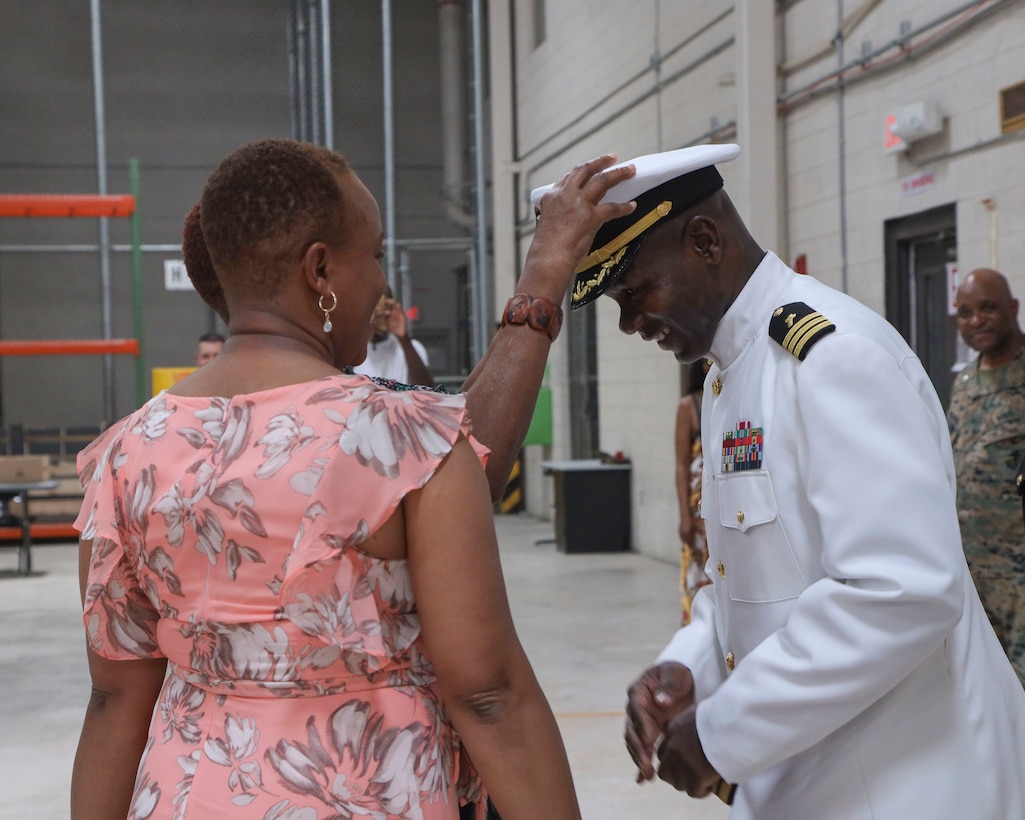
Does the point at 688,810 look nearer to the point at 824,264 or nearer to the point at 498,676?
the point at 498,676

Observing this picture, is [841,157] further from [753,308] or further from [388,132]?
[753,308]

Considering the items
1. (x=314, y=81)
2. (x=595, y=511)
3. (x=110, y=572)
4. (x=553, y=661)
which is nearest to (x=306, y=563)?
(x=110, y=572)

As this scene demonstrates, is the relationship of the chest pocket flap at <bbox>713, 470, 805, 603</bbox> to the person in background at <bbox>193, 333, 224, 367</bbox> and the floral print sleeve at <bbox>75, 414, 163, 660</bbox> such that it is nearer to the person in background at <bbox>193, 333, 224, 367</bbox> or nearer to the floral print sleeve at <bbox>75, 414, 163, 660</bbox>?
the floral print sleeve at <bbox>75, 414, 163, 660</bbox>

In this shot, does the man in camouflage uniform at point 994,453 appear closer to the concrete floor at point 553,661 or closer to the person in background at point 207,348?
the concrete floor at point 553,661

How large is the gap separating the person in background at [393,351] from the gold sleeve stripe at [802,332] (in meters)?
3.33

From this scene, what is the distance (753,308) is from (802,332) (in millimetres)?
144

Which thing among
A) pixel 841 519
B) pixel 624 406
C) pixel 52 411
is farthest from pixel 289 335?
pixel 52 411

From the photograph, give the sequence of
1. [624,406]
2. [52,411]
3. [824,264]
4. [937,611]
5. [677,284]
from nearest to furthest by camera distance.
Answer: [937,611] → [677,284] → [824,264] → [624,406] → [52,411]

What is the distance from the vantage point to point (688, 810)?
3.81 metres

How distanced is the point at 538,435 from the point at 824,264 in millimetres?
5139

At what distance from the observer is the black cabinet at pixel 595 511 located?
9570 mm

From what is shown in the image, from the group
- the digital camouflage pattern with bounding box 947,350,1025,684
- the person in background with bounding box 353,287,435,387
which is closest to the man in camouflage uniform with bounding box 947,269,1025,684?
the digital camouflage pattern with bounding box 947,350,1025,684

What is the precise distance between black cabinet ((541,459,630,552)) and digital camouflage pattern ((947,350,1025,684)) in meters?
5.43

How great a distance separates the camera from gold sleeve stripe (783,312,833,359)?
1.26 metres
